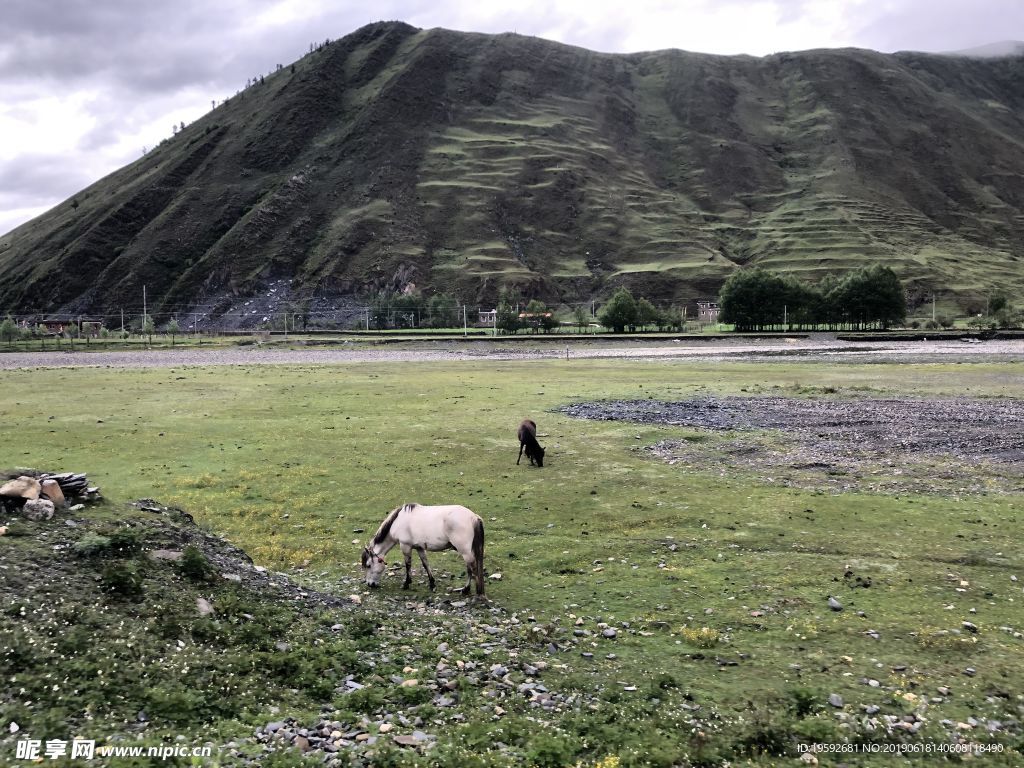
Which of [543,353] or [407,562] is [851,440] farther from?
[543,353]

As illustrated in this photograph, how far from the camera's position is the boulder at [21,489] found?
13156mm

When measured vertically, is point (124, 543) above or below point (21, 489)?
below

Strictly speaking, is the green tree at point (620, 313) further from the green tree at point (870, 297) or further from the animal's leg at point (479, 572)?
the animal's leg at point (479, 572)

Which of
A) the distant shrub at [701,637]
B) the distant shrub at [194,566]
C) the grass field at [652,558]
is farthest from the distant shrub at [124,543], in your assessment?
the distant shrub at [701,637]

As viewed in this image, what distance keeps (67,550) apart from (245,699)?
15.7 ft

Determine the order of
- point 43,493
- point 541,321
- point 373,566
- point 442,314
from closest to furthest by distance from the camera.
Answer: point 43,493
point 373,566
point 541,321
point 442,314

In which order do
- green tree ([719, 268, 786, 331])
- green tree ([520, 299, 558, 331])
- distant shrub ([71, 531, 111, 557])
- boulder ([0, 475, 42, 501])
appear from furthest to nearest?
green tree ([520, 299, 558, 331]) → green tree ([719, 268, 786, 331]) → boulder ([0, 475, 42, 501]) → distant shrub ([71, 531, 111, 557])

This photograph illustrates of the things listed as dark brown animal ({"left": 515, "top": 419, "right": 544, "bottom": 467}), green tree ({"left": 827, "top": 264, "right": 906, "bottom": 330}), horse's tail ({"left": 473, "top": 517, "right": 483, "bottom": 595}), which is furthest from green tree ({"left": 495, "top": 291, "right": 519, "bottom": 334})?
horse's tail ({"left": 473, "top": 517, "right": 483, "bottom": 595})

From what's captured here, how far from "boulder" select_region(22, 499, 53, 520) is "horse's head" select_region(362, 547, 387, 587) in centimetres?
605

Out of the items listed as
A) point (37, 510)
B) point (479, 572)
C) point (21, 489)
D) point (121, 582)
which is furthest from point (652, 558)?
point (21, 489)

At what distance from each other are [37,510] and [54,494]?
104 centimetres

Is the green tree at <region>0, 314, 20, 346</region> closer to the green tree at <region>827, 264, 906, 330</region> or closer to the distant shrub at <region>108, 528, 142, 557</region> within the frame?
the distant shrub at <region>108, 528, 142, 557</region>

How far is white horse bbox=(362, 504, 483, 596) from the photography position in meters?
14.1

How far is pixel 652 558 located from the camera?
636 inches
